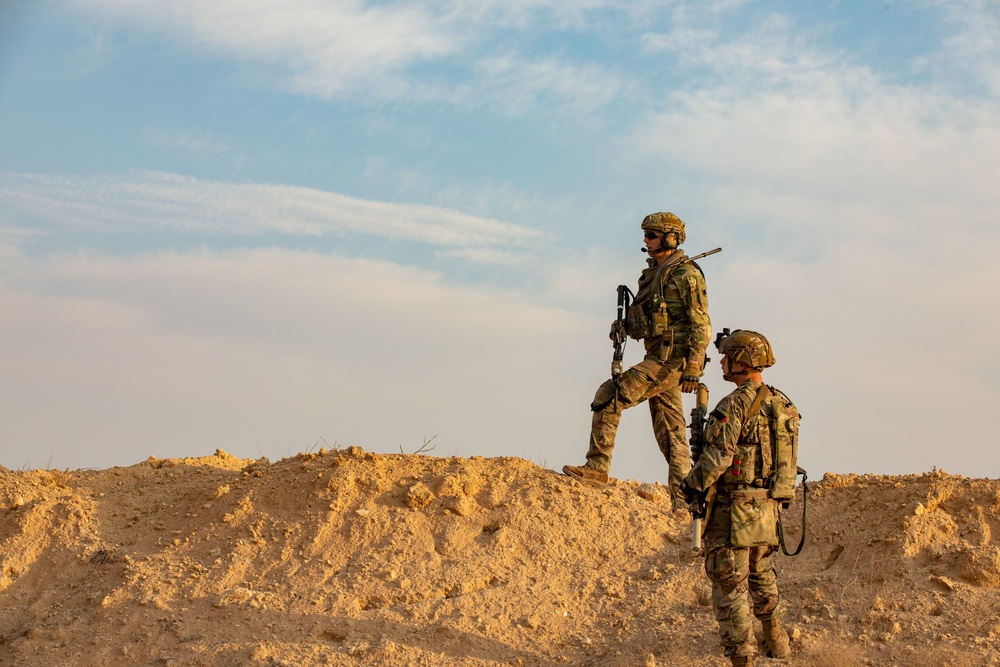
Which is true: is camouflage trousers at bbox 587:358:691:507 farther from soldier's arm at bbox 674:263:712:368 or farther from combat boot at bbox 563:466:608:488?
combat boot at bbox 563:466:608:488

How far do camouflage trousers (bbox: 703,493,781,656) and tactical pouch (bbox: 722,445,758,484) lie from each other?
0.61ft

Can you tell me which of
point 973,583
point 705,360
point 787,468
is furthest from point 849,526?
point 787,468

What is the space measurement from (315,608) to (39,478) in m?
4.63

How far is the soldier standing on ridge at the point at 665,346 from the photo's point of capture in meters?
10.9

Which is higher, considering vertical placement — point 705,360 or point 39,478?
point 705,360

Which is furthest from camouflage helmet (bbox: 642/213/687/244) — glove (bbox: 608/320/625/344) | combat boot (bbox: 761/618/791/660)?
combat boot (bbox: 761/618/791/660)

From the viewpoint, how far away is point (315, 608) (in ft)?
32.6

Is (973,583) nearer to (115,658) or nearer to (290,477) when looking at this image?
(290,477)

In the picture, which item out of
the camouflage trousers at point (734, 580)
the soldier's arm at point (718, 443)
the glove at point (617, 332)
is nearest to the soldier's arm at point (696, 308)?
the glove at point (617, 332)

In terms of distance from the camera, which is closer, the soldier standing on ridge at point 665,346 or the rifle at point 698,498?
the rifle at point 698,498

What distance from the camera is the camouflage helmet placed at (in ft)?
36.8

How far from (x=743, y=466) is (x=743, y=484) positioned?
132mm

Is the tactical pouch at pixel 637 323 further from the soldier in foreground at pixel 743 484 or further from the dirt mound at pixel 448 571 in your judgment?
the soldier in foreground at pixel 743 484

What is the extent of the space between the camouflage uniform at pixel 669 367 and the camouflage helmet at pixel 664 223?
219 mm
